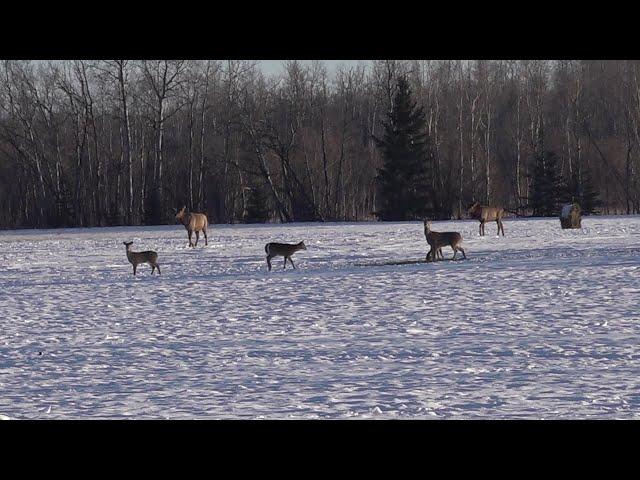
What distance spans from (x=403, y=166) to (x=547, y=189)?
7907mm

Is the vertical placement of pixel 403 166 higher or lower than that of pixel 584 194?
higher

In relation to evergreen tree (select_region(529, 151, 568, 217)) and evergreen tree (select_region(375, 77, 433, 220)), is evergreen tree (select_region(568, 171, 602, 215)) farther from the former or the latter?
evergreen tree (select_region(375, 77, 433, 220))

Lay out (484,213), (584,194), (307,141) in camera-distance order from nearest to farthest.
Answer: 1. (484,213)
2. (584,194)
3. (307,141)

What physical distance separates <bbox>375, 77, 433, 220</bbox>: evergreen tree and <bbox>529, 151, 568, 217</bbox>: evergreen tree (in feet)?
19.7

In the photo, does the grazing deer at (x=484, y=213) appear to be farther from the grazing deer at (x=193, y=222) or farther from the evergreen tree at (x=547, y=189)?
the evergreen tree at (x=547, y=189)

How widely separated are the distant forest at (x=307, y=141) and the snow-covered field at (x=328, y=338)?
1180 inches

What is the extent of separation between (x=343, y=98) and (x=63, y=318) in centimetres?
5199

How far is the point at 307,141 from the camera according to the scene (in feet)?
189

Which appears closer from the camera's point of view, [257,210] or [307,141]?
[257,210]

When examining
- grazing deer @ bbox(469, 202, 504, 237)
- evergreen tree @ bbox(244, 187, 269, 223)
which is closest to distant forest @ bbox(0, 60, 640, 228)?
evergreen tree @ bbox(244, 187, 269, 223)

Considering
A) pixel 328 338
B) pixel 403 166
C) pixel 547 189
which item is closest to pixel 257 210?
pixel 403 166

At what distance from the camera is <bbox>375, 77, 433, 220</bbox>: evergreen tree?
4766cm

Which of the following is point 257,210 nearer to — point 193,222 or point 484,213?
point 484,213

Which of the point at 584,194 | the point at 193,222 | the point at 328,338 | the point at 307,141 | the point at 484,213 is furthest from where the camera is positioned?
the point at 307,141
